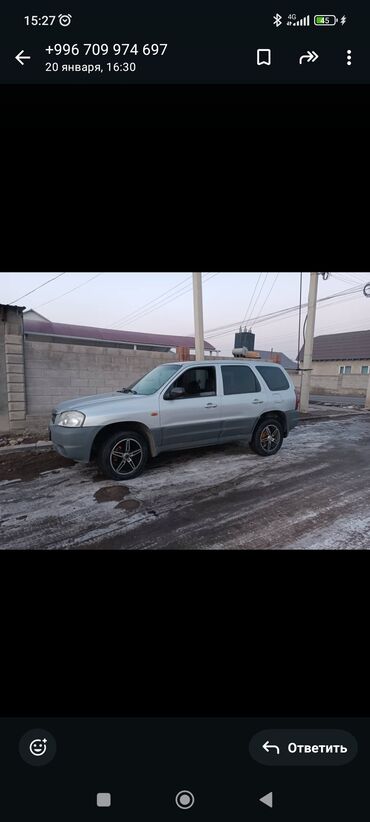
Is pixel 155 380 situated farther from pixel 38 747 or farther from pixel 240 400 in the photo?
pixel 38 747

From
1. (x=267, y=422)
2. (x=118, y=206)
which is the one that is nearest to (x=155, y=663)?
(x=118, y=206)

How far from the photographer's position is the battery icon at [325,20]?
2.99ft

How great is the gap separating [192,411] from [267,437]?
1605mm

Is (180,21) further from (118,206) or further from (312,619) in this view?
(312,619)

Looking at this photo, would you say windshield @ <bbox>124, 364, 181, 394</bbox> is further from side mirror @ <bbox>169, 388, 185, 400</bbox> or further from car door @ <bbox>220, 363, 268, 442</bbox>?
car door @ <bbox>220, 363, 268, 442</bbox>

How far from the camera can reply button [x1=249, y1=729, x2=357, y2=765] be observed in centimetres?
77

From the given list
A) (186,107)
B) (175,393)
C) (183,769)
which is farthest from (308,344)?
(183,769)

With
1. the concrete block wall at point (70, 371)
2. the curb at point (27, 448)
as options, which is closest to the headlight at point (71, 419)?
the curb at point (27, 448)

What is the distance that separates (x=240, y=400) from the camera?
4457 millimetres

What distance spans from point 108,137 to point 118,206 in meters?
0.19

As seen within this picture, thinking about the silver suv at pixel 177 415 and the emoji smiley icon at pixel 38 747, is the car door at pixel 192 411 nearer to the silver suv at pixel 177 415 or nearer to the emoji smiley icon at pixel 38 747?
the silver suv at pixel 177 415

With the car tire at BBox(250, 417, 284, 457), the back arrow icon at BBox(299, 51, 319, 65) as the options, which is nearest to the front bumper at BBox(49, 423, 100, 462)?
the car tire at BBox(250, 417, 284, 457)

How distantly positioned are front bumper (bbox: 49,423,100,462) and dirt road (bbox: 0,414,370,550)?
0.39 meters

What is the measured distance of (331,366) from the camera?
21547 mm
